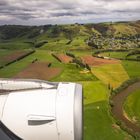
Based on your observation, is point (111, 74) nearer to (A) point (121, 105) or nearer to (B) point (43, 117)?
(A) point (121, 105)

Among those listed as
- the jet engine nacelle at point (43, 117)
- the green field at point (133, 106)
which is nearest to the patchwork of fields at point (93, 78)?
the green field at point (133, 106)

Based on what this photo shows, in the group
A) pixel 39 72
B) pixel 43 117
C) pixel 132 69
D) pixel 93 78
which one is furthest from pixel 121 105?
pixel 43 117

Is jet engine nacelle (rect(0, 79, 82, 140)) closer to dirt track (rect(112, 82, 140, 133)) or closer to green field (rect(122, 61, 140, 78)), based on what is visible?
dirt track (rect(112, 82, 140, 133))

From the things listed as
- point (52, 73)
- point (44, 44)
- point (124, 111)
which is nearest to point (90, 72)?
point (52, 73)

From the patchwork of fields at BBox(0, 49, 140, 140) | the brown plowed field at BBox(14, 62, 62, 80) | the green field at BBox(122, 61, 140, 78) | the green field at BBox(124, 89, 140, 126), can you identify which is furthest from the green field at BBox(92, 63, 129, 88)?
the brown plowed field at BBox(14, 62, 62, 80)

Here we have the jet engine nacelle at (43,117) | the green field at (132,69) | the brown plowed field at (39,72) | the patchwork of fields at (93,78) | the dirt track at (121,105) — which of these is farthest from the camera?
the green field at (132,69)

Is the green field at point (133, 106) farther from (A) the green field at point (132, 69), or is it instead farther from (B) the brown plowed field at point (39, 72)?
(B) the brown plowed field at point (39, 72)
